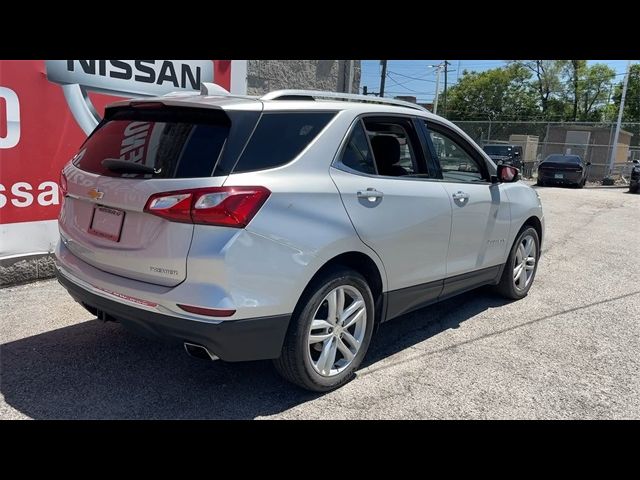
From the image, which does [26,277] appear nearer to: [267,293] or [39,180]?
[39,180]

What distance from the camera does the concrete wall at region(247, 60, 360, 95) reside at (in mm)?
7207

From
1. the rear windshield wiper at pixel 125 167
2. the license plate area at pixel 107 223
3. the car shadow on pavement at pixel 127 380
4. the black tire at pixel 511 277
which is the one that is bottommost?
the car shadow on pavement at pixel 127 380

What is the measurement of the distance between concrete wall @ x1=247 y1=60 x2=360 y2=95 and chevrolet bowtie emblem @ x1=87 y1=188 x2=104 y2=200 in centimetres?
447

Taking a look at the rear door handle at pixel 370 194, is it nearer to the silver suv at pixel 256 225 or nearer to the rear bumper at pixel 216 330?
the silver suv at pixel 256 225

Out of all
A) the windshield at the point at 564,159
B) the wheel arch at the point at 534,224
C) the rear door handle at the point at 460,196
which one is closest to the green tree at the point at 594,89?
the windshield at the point at 564,159

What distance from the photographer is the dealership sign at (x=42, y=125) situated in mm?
4867

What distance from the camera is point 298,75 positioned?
8.02 m

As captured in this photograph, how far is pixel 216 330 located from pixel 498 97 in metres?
60.6

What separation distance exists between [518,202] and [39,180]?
184 inches

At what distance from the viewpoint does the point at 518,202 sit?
507cm

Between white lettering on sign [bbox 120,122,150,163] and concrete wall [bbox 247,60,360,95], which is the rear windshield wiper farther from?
concrete wall [bbox 247,60,360,95]

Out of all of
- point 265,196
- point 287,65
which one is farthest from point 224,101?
point 287,65
